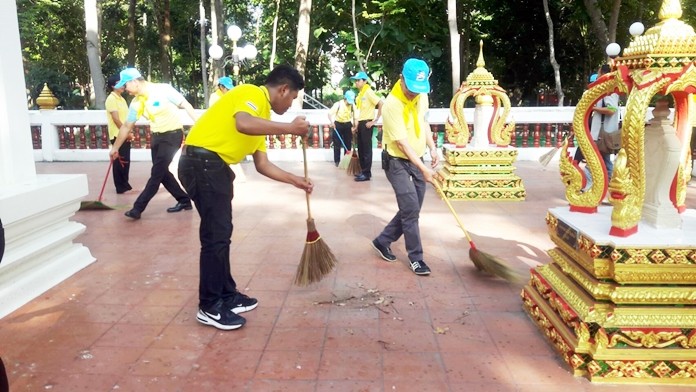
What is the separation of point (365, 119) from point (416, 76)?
4.47m

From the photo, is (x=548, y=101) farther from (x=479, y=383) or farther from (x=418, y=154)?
(x=479, y=383)

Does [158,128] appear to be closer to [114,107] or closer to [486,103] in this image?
[114,107]

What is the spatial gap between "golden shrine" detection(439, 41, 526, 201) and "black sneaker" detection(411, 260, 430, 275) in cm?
300

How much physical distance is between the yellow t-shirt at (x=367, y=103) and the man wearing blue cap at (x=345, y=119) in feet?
2.37

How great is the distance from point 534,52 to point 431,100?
393 centimetres

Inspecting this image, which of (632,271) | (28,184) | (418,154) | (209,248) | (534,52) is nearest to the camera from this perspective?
(632,271)

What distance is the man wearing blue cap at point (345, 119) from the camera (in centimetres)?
939

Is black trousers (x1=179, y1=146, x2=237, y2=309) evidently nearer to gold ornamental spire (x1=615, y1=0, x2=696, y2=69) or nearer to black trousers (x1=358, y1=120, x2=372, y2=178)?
gold ornamental spire (x1=615, y1=0, x2=696, y2=69)

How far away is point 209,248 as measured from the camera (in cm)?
331

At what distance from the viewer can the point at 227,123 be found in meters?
3.18

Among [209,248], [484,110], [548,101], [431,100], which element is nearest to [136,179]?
[484,110]

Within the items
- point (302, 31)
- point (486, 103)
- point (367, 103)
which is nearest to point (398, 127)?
point (486, 103)

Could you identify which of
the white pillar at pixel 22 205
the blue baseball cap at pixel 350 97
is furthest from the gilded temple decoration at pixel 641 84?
the blue baseball cap at pixel 350 97

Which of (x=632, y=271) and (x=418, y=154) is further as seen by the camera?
(x=418, y=154)
